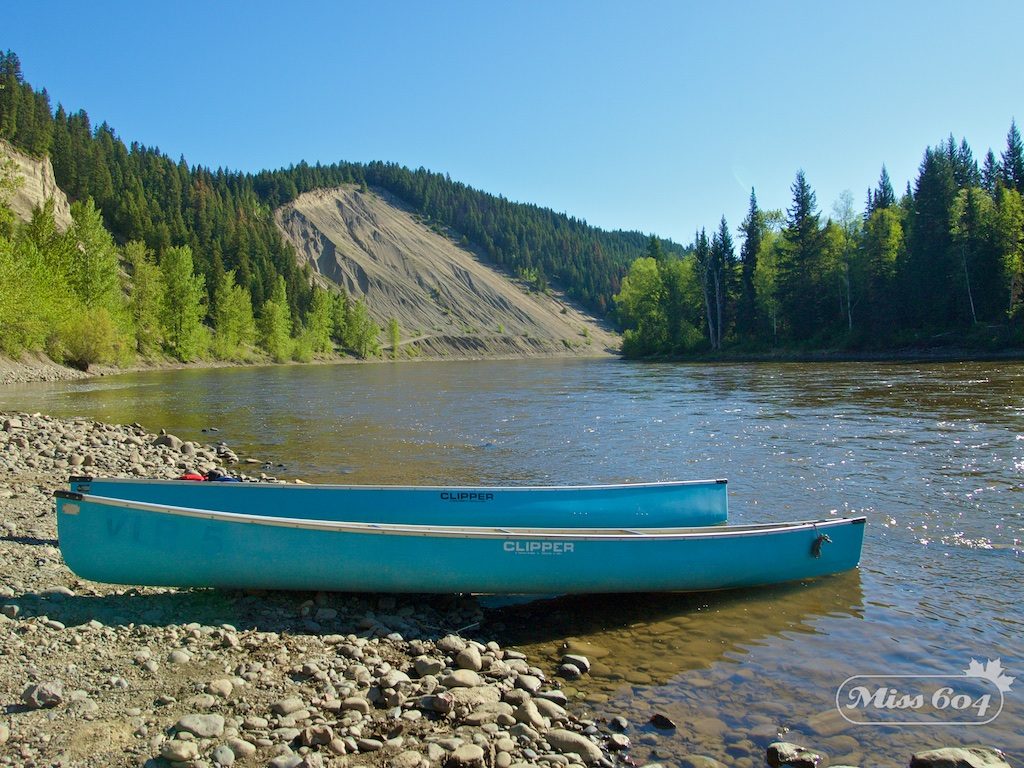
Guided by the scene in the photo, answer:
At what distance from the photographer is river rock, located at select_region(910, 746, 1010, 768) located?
4.46m

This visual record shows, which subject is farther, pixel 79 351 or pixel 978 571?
pixel 79 351

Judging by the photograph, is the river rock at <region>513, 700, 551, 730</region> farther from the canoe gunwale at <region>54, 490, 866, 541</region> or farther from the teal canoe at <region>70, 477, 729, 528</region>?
the teal canoe at <region>70, 477, 729, 528</region>

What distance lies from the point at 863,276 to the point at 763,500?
60.5 m

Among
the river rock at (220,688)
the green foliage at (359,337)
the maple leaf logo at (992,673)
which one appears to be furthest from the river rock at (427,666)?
the green foliage at (359,337)

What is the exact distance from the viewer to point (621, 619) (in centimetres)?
725

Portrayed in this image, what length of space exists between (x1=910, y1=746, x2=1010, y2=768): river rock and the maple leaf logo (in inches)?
55.5

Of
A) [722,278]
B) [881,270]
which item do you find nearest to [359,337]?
[722,278]

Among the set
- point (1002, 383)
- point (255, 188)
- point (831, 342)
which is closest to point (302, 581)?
point (1002, 383)

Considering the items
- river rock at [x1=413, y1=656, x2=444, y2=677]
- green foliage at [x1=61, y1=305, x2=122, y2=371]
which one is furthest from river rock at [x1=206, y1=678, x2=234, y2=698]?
green foliage at [x1=61, y1=305, x2=122, y2=371]

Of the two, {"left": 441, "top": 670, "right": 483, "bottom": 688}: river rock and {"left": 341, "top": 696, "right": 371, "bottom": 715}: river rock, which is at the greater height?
{"left": 341, "top": 696, "right": 371, "bottom": 715}: river rock

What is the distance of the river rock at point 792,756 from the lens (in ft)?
15.4

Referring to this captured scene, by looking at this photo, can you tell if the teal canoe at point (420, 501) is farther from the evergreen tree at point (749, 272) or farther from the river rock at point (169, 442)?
the evergreen tree at point (749, 272)

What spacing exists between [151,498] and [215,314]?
84.7m

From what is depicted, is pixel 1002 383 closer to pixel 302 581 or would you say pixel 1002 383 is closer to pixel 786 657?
pixel 786 657
